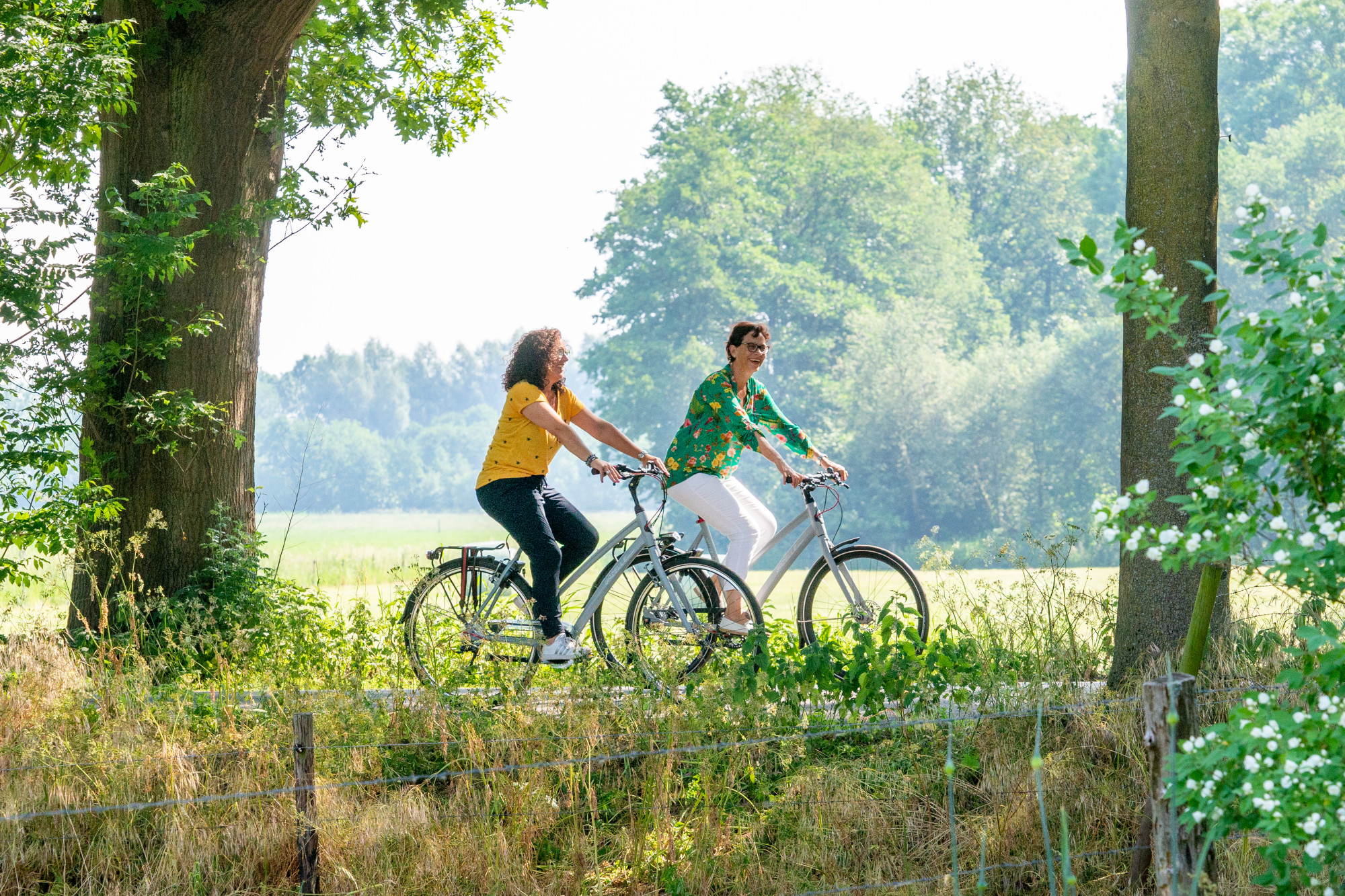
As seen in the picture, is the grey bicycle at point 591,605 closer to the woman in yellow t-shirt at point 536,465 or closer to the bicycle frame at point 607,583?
the bicycle frame at point 607,583

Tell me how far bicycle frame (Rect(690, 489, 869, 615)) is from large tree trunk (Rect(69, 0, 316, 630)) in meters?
3.31

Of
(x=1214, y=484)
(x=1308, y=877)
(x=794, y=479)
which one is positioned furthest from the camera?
(x=794, y=479)

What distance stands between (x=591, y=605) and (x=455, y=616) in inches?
31.7

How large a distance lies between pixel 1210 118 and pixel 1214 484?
3.35 m

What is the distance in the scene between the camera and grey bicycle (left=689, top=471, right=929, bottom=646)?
639 centimetres

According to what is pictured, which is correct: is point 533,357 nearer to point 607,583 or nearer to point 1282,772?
point 607,583

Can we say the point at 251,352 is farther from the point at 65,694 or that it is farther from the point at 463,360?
the point at 463,360

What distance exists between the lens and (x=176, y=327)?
7.23 meters

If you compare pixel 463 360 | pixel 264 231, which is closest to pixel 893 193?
pixel 264 231

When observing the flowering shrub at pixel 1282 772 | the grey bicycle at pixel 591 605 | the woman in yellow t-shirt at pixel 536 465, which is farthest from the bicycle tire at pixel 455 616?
the flowering shrub at pixel 1282 772

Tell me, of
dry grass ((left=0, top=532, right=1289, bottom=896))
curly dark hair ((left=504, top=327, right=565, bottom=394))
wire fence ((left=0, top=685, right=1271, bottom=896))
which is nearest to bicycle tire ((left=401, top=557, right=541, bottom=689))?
dry grass ((left=0, top=532, right=1289, bottom=896))

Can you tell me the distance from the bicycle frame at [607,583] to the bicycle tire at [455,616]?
0.16 ft

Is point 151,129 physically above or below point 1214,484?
above

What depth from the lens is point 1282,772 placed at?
2.93 metres
